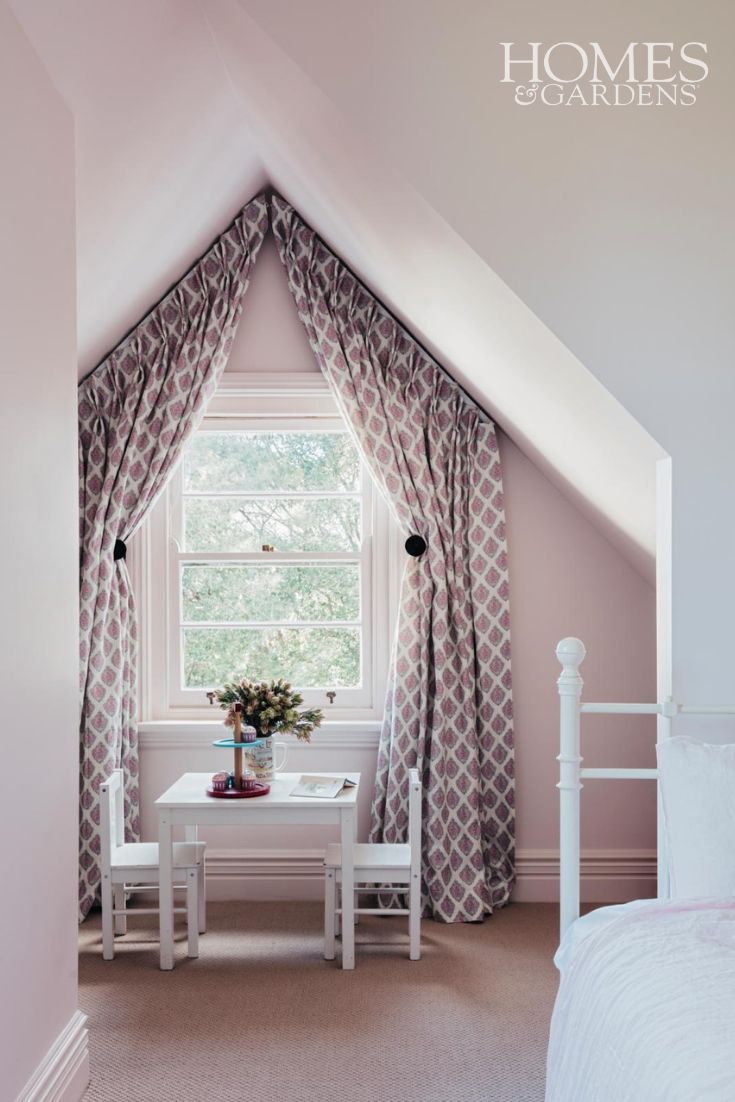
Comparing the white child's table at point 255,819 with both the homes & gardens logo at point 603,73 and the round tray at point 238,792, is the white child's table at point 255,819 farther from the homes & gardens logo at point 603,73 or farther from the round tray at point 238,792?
the homes & gardens logo at point 603,73

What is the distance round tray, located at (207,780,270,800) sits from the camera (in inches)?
130

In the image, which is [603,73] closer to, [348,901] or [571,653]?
[571,653]

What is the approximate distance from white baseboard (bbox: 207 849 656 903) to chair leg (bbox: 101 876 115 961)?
2.28 ft

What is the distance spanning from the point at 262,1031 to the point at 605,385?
6.74 ft

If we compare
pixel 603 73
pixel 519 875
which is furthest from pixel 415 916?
pixel 603 73

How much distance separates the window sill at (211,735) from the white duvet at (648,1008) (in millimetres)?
1922

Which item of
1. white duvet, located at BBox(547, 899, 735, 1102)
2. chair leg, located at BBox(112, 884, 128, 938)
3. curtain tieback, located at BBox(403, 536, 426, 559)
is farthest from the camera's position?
curtain tieback, located at BBox(403, 536, 426, 559)

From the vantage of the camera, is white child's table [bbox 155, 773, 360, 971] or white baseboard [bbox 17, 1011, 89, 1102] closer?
white baseboard [bbox 17, 1011, 89, 1102]

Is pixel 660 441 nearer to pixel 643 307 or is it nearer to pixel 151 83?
pixel 643 307

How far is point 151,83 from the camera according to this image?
8.51 ft

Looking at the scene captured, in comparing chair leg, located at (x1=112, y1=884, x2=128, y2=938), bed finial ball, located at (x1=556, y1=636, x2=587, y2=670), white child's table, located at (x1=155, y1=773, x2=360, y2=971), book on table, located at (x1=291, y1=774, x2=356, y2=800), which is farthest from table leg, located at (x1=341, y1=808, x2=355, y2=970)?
bed finial ball, located at (x1=556, y1=636, x2=587, y2=670)

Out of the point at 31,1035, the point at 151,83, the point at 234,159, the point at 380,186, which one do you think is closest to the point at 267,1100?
the point at 31,1035

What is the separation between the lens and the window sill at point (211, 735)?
4.01m

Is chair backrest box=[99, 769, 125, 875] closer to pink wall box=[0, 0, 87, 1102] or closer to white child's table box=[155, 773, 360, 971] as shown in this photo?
white child's table box=[155, 773, 360, 971]
